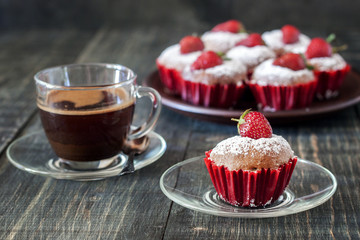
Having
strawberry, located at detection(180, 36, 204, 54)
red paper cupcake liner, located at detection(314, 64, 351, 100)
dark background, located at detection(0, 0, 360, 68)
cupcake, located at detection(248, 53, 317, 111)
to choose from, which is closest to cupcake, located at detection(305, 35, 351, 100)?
red paper cupcake liner, located at detection(314, 64, 351, 100)

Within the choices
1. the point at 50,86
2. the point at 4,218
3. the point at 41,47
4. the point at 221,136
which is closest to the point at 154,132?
the point at 221,136

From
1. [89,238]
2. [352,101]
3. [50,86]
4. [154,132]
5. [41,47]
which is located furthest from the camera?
[41,47]

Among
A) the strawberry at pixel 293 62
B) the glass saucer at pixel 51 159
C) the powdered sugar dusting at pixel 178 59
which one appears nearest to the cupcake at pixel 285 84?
the strawberry at pixel 293 62

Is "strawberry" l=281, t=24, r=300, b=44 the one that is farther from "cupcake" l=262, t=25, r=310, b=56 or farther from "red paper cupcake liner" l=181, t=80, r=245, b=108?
"red paper cupcake liner" l=181, t=80, r=245, b=108

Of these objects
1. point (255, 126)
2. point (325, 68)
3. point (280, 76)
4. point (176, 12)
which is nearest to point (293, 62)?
point (280, 76)

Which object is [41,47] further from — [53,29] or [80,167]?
[80,167]

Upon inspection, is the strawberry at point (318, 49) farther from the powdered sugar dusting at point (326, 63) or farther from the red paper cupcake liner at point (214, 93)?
the red paper cupcake liner at point (214, 93)
